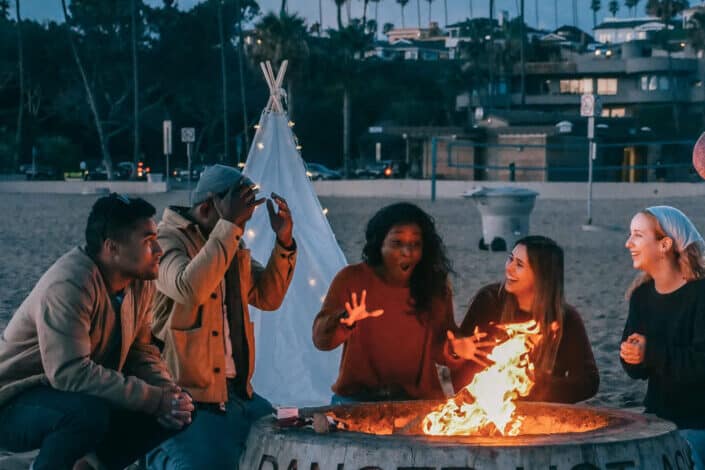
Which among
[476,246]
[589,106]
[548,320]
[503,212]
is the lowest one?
[476,246]

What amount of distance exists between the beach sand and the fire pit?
13.4ft

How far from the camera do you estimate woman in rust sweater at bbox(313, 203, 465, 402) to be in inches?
215

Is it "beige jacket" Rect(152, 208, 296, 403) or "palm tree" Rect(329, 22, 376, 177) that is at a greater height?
"palm tree" Rect(329, 22, 376, 177)

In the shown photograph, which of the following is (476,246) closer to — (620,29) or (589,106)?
(589,106)

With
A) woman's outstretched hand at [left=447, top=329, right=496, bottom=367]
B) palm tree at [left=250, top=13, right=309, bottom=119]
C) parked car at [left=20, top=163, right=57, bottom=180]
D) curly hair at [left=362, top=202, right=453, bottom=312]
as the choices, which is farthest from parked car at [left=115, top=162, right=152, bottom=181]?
woman's outstretched hand at [left=447, top=329, right=496, bottom=367]

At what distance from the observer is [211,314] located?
503cm

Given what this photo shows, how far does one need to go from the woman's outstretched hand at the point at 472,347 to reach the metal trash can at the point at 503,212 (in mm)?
13907

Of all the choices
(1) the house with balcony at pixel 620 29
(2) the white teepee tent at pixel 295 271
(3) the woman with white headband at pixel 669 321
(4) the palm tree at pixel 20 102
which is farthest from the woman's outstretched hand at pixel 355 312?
(1) the house with balcony at pixel 620 29

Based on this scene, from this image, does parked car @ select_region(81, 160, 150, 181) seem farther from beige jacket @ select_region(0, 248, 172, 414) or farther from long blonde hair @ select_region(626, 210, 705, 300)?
beige jacket @ select_region(0, 248, 172, 414)

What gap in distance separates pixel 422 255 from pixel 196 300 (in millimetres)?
1121

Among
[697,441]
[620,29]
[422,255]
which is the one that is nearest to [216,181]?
[422,255]

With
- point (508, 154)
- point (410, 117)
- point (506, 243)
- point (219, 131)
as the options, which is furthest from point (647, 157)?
point (506, 243)

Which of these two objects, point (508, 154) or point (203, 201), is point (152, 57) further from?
point (203, 201)

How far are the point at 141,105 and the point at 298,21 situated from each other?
9580 mm
